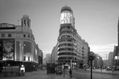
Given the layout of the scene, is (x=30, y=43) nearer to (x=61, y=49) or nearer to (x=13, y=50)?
(x=13, y=50)

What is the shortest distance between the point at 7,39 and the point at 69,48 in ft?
257

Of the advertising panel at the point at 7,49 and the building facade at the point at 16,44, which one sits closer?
the advertising panel at the point at 7,49

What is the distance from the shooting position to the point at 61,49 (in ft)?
596

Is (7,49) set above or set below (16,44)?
below

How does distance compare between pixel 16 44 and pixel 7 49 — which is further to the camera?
pixel 16 44

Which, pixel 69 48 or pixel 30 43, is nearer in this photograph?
pixel 30 43

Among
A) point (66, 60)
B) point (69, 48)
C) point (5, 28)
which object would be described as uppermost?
point (5, 28)

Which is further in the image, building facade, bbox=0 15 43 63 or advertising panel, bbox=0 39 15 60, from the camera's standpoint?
building facade, bbox=0 15 43 63

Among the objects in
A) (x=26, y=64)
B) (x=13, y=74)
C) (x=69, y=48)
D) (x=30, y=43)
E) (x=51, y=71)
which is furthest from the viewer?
(x=69, y=48)

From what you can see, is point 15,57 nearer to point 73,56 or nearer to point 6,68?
point 6,68

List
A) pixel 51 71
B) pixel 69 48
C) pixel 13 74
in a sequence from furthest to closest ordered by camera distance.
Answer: pixel 69 48
pixel 51 71
pixel 13 74

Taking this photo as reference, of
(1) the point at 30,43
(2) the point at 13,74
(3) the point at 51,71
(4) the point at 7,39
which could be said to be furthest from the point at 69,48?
(2) the point at 13,74

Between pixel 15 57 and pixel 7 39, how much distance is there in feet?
36.3

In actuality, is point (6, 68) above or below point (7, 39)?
below
